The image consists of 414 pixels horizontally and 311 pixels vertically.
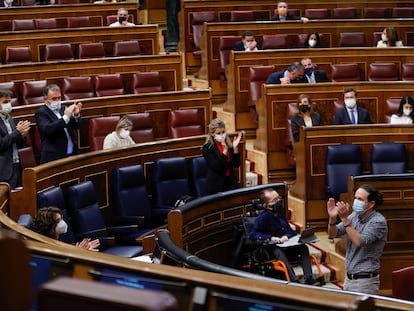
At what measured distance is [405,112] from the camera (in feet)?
17.3

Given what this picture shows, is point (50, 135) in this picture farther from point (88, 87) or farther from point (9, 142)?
point (88, 87)

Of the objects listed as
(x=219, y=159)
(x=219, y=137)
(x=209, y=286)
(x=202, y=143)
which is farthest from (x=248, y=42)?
(x=209, y=286)

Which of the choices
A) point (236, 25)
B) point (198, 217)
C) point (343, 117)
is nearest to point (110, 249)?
point (198, 217)

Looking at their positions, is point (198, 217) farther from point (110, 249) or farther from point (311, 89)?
point (311, 89)

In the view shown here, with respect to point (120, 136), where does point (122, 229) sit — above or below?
below

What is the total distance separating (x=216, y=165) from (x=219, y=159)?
34 millimetres

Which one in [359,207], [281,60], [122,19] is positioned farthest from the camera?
[122,19]

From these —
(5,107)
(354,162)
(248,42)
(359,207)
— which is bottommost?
(354,162)

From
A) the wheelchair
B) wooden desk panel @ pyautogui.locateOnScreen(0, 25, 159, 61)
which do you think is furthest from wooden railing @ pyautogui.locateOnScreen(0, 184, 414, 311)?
wooden desk panel @ pyautogui.locateOnScreen(0, 25, 159, 61)

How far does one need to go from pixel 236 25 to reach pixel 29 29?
1.69 meters

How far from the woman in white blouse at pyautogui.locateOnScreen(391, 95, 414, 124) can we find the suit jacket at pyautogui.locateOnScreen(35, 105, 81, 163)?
80.1 inches

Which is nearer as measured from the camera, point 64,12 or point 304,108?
point 304,108

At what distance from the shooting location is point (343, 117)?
5.28 meters

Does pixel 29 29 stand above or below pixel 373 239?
above
